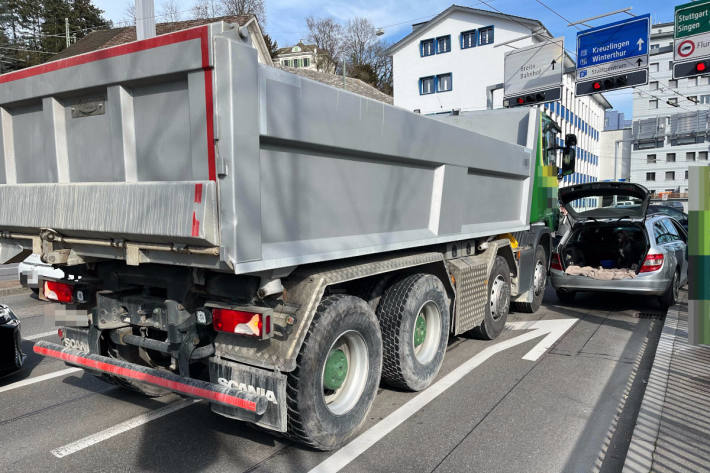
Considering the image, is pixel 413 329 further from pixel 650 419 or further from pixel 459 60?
pixel 459 60

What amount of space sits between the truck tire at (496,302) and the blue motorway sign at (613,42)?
11.6 m

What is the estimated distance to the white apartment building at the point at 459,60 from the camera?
37531 millimetres

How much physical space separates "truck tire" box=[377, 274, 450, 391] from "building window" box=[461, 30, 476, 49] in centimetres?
3915

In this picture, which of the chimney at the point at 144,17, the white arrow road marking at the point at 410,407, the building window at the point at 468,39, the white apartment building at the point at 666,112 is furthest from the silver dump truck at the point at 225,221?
the white apartment building at the point at 666,112

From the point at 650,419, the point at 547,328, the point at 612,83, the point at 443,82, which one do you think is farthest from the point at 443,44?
the point at 650,419

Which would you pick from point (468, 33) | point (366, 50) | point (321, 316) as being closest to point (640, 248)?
point (321, 316)

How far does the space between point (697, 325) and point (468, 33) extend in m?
40.7

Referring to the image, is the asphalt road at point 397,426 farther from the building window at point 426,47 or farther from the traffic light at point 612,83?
the building window at point 426,47

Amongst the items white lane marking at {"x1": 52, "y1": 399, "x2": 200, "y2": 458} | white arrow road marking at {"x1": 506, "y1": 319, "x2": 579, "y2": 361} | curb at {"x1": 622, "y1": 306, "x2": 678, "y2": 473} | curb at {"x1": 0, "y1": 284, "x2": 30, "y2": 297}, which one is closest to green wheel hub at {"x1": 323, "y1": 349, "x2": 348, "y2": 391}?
white lane marking at {"x1": 52, "y1": 399, "x2": 200, "y2": 458}

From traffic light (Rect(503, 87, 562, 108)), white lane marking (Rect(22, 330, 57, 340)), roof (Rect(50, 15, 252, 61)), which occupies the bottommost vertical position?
white lane marking (Rect(22, 330, 57, 340))

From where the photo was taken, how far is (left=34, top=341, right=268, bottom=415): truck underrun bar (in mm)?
2952

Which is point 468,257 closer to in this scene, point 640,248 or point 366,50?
point 640,248

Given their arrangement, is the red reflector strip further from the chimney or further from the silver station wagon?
the silver station wagon

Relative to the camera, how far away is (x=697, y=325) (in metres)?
3.41
